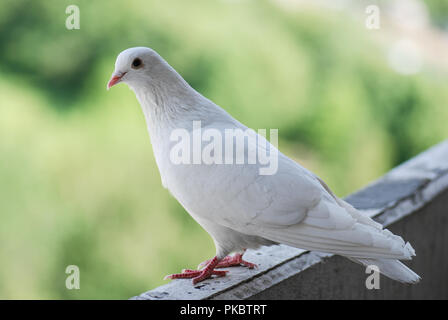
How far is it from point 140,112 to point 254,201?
173 inches

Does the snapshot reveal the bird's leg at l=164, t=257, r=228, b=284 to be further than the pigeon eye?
Yes

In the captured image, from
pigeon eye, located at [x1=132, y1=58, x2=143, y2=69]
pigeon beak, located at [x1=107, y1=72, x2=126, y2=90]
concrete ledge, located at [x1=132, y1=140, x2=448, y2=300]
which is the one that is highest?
pigeon eye, located at [x1=132, y1=58, x2=143, y2=69]

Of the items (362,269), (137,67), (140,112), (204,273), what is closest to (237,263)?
(204,273)

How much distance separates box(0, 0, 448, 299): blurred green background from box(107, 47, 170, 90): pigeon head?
3759 millimetres

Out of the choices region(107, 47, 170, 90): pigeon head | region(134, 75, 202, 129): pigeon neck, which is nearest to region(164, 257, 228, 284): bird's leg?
region(134, 75, 202, 129): pigeon neck

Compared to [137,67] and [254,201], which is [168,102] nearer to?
[137,67]

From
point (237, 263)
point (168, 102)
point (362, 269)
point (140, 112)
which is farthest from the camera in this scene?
point (140, 112)

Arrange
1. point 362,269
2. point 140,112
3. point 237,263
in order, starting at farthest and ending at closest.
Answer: point 140,112 < point 362,269 < point 237,263

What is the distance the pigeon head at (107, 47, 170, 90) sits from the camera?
4.91 ft

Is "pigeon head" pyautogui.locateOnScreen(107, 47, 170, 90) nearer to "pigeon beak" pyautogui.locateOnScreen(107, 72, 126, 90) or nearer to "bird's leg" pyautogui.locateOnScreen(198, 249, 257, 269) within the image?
"pigeon beak" pyautogui.locateOnScreen(107, 72, 126, 90)

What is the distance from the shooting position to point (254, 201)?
1.48 meters

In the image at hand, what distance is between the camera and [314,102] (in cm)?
711

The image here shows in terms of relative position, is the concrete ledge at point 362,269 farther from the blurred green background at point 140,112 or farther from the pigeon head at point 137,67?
the blurred green background at point 140,112
